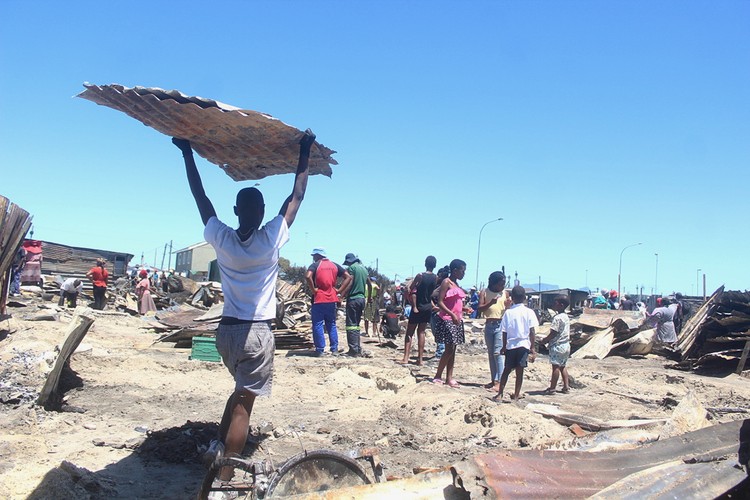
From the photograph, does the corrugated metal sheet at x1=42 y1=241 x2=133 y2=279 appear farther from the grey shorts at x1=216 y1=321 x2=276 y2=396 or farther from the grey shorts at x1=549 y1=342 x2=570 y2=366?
the grey shorts at x1=216 y1=321 x2=276 y2=396

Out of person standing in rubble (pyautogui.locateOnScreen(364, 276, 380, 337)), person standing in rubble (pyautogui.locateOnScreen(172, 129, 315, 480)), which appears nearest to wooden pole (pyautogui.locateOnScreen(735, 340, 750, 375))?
person standing in rubble (pyautogui.locateOnScreen(364, 276, 380, 337))

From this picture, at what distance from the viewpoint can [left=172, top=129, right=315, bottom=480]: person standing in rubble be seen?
12.0 feet

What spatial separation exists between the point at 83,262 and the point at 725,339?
31.8 meters

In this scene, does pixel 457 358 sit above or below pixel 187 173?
below

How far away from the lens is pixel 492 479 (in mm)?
2803

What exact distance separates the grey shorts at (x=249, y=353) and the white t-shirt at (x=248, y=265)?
8 cm

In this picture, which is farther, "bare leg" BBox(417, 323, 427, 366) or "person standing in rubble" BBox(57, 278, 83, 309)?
"person standing in rubble" BBox(57, 278, 83, 309)

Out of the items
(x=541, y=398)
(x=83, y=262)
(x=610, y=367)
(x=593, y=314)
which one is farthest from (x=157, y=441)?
(x=83, y=262)

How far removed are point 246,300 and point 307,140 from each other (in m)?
1.15

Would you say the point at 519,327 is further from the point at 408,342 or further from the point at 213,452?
the point at 213,452

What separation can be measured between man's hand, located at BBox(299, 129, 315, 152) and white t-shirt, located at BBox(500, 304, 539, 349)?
4.49 metres

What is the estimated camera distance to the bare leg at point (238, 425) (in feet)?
11.7

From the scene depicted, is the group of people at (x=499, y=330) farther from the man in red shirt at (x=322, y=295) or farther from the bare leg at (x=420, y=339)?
the man in red shirt at (x=322, y=295)

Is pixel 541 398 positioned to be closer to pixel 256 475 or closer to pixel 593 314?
pixel 256 475
